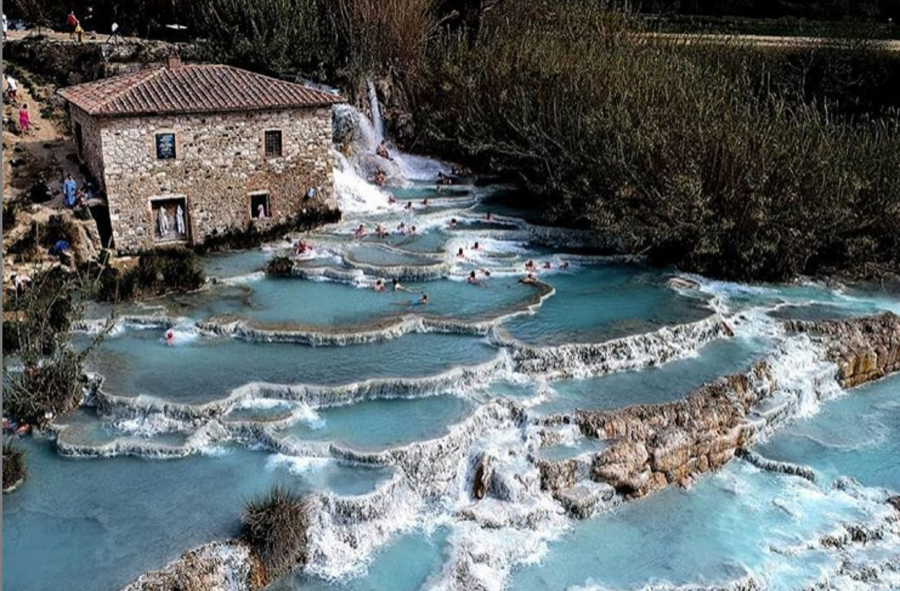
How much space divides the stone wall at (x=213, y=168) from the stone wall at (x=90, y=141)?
598 mm

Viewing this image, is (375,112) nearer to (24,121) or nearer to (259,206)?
(259,206)

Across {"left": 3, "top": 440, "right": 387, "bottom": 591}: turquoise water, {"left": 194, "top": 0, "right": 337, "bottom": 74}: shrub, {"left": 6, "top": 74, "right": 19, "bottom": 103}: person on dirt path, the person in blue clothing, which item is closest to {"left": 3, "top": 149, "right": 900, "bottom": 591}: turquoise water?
{"left": 3, "top": 440, "right": 387, "bottom": 591}: turquoise water

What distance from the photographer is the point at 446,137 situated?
3972cm

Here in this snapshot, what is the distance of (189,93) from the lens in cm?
2803

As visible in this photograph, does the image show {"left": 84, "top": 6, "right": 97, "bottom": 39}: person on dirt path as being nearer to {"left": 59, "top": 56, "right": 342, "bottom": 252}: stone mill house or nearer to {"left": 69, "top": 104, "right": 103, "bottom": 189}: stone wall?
{"left": 69, "top": 104, "right": 103, "bottom": 189}: stone wall

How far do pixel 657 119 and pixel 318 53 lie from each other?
1703cm

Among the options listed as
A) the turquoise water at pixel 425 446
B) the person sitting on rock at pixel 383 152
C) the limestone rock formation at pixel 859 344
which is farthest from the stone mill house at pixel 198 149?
the limestone rock formation at pixel 859 344

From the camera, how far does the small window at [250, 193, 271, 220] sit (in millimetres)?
30031

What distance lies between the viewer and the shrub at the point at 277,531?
14.8 meters

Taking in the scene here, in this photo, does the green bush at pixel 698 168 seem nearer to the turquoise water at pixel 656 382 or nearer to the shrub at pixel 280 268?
the turquoise water at pixel 656 382

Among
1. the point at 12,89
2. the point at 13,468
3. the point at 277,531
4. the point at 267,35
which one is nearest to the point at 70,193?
the point at 12,89

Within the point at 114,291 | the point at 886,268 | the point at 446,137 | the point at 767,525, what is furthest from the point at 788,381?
the point at 446,137

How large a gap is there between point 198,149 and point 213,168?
810 millimetres

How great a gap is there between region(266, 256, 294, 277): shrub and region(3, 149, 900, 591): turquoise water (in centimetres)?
43
